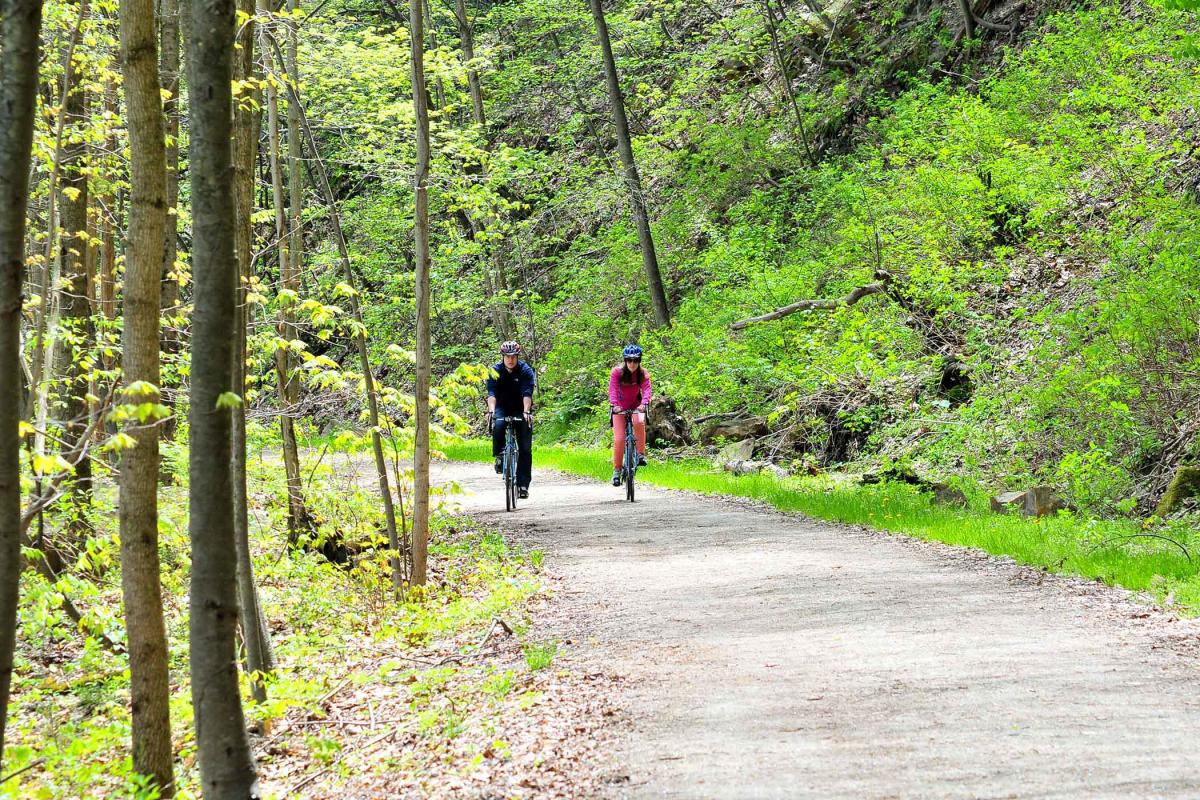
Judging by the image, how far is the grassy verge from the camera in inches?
319

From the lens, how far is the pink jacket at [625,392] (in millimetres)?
15516

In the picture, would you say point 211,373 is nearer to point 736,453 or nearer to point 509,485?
point 509,485

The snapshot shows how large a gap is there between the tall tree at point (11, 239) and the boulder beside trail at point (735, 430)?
16.0 metres

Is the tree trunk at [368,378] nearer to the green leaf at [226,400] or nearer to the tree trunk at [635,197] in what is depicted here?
the green leaf at [226,400]

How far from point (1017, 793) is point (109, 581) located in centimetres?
1063

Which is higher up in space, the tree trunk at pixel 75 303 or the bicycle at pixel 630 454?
the tree trunk at pixel 75 303

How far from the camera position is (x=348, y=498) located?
13.6 m

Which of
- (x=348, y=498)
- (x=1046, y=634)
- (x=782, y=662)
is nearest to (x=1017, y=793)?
(x=782, y=662)

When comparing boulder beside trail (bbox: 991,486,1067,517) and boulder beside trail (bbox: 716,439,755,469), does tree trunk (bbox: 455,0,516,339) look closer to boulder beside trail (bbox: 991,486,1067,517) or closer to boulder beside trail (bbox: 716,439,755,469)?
boulder beside trail (bbox: 716,439,755,469)

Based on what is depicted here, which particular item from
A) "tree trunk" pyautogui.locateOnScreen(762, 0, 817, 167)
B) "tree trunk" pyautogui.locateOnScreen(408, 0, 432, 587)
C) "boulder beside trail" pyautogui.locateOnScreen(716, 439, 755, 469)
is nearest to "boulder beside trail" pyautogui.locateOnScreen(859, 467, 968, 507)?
"boulder beside trail" pyautogui.locateOnScreen(716, 439, 755, 469)

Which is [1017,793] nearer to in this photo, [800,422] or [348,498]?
[348,498]

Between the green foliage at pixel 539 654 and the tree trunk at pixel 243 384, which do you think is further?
the tree trunk at pixel 243 384

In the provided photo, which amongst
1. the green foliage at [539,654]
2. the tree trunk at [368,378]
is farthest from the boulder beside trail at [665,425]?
the green foliage at [539,654]

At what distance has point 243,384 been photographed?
8.73 m
